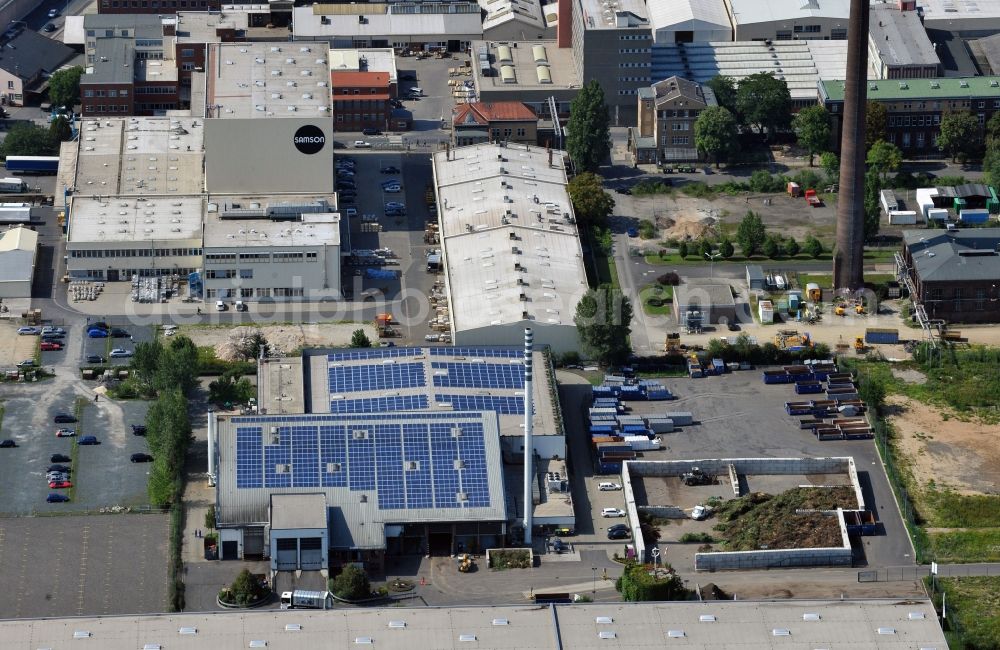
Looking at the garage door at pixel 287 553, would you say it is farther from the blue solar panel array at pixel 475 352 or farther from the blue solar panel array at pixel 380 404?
the blue solar panel array at pixel 475 352

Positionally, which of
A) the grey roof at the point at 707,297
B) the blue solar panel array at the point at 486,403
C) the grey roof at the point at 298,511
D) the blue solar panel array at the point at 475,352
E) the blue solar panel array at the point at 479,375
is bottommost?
the grey roof at the point at 298,511

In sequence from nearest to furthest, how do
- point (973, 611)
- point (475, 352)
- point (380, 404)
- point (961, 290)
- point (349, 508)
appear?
point (973, 611)
point (349, 508)
point (380, 404)
point (475, 352)
point (961, 290)

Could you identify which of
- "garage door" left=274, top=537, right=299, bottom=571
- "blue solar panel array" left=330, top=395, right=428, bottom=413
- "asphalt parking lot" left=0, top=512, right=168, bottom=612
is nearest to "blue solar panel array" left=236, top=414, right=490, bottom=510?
"garage door" left=274, top=537, right=299, bottom=571

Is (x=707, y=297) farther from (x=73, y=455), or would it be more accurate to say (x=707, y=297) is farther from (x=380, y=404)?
(x=73, y=455)

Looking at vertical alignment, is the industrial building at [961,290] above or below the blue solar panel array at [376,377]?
above

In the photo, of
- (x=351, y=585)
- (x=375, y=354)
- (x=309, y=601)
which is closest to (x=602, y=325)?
(x=375, y=354)

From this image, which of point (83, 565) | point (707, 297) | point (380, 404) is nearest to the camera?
point (83, 565)

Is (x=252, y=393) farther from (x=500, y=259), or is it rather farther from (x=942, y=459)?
(x=942, y=459)

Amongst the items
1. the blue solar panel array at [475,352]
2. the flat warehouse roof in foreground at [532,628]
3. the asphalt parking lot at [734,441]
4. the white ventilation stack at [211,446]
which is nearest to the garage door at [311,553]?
the flat warehouse roof in foreground at [532,628]
